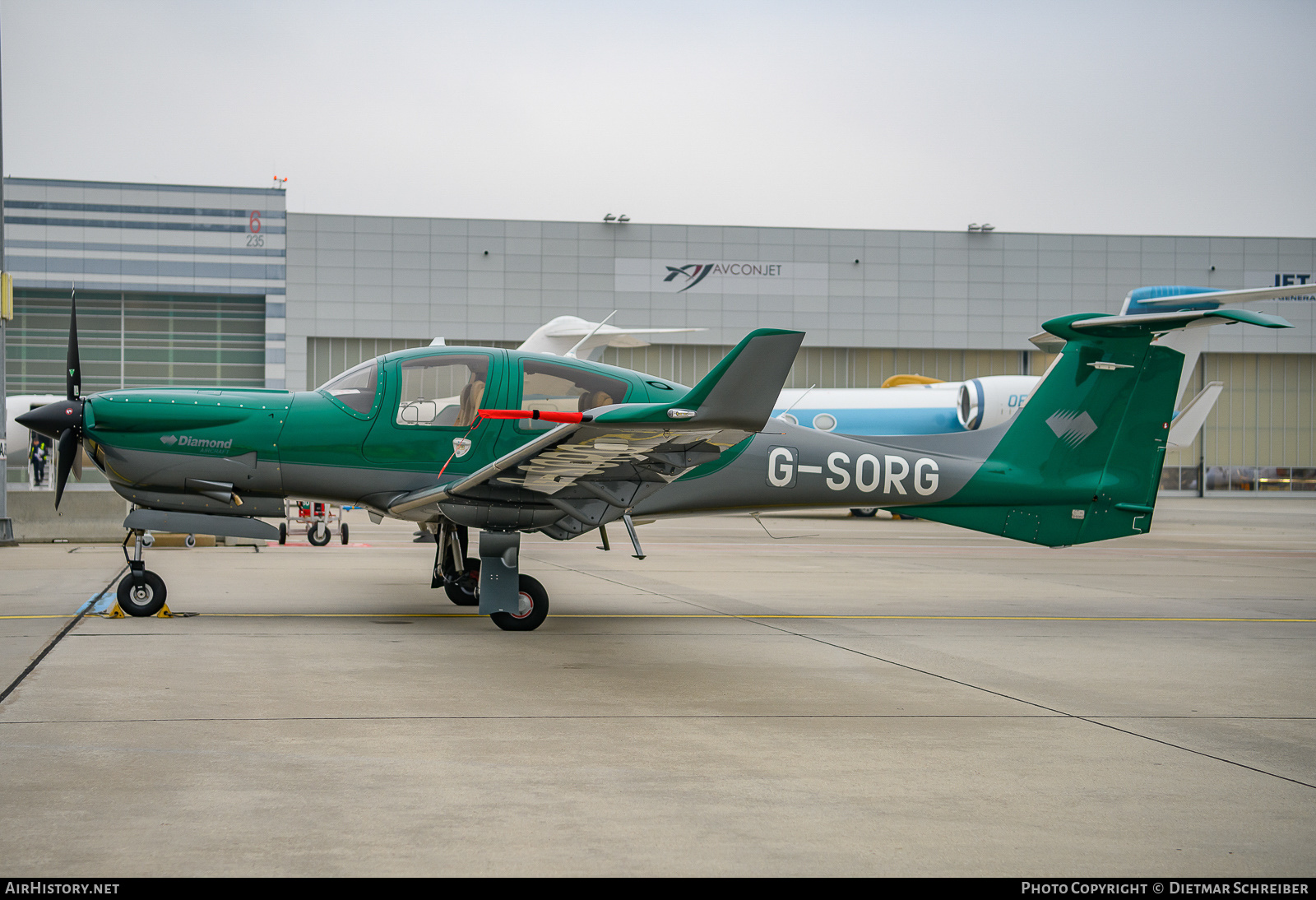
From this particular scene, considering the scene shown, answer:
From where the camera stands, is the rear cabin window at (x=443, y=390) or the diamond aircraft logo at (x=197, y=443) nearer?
the diamond aircraft logo at (x=197, y=443)

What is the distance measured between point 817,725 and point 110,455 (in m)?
6.58

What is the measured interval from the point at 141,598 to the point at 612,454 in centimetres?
463

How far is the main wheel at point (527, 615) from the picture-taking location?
8555mm

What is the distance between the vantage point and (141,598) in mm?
8859

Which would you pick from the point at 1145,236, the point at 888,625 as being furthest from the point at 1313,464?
the point at 888,625

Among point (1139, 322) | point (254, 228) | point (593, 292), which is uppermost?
point (254, 228)

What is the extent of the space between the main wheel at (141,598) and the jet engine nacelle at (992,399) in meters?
21.1

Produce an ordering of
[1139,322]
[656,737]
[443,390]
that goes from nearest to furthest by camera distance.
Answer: [656,737], [443,390], [1139,322]

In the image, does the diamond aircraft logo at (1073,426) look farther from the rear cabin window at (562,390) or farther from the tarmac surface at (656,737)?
the rear cabin window at (562,390)

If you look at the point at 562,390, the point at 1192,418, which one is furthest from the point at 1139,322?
the point at 1192,418

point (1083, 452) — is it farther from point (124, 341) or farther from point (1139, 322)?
point (124, 341)

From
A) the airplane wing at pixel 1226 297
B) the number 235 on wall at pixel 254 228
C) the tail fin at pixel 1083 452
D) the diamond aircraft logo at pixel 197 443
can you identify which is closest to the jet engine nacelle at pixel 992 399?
the airplane wing at pixel 1226 297

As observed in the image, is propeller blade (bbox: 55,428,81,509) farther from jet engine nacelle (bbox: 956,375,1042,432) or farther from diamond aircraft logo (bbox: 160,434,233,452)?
jet engine nacelle (bbox: 956,375,1042,432)

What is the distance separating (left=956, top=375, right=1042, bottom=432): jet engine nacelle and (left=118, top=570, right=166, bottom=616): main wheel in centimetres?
2111
